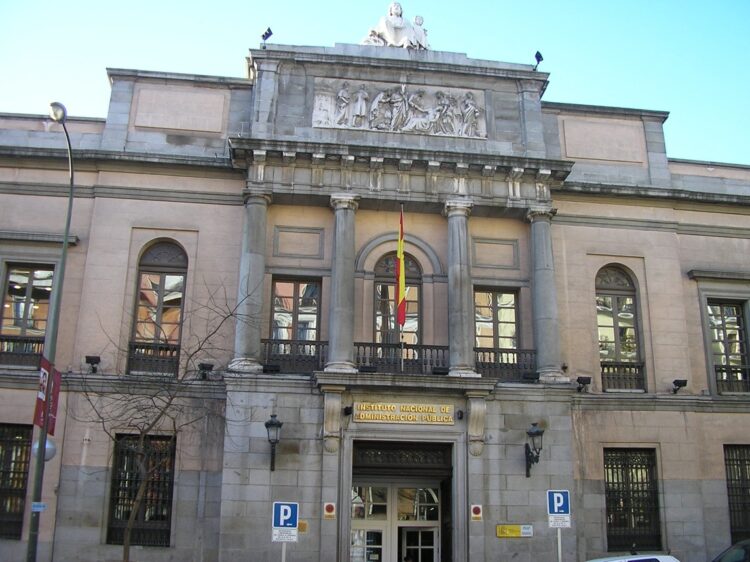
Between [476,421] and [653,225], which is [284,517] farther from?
[653,225]

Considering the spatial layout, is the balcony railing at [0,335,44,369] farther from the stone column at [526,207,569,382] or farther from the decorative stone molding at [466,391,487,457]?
the stone column at [526,207,569,382]

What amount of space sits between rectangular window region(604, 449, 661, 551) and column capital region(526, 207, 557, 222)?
22.4 ft

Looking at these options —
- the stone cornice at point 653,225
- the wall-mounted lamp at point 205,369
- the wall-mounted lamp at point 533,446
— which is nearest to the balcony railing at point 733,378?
the stone cornice at point 653,225

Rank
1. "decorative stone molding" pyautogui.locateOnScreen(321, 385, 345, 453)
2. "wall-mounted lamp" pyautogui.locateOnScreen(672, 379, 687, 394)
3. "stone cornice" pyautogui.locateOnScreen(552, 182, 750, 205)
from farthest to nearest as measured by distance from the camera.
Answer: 1. "stone cornice" pyautogui.locateOnScreen(552, 182, 750, 205)
2. "wall-mounted lamp" pyautogui.locateOnScreen(672, 379, 687, 394)
3. "decorative stone molding" pyautogui.locateOnScreen(321, 385, 345, 453)

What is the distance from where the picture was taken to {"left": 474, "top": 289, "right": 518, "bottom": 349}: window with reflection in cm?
2227

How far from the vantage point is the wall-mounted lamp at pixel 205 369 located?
2048 centimetres

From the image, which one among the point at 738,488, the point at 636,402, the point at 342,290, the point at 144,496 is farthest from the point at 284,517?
the point at 738,488

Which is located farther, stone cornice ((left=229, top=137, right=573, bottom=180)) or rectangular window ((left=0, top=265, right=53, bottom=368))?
stone cornice ((left=229, top=137, right=573, bottom=180))

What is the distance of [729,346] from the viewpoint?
23.9m

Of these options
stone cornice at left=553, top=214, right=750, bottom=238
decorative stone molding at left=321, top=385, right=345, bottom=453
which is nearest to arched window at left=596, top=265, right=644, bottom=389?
stone cornice at left=553, top=214, right=750, bottom=238

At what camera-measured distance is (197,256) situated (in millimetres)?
21906

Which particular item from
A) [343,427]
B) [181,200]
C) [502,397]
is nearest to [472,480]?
[502,397]

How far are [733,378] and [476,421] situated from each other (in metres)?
8.90

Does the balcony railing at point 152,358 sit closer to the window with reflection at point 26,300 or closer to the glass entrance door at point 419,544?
the window with reflection at point 26,300
